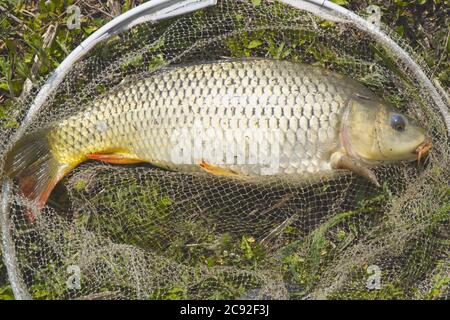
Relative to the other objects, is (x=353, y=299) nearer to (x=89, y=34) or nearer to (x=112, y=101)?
(x=112, y=101)

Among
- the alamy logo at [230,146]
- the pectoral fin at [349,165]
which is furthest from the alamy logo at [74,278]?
the pectoral fin at [349,165]

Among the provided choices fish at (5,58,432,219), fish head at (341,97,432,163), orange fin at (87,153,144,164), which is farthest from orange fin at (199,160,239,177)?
fish head at (341,97,432,163)

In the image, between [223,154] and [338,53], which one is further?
[338,53]

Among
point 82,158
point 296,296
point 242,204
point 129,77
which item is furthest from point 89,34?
point 296,296

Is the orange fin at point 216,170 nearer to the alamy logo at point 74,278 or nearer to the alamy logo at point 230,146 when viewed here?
the alamy logo at point 230,146

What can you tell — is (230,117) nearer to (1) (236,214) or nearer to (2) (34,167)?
(1) (236,214)

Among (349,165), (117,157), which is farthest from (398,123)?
(117,157)
